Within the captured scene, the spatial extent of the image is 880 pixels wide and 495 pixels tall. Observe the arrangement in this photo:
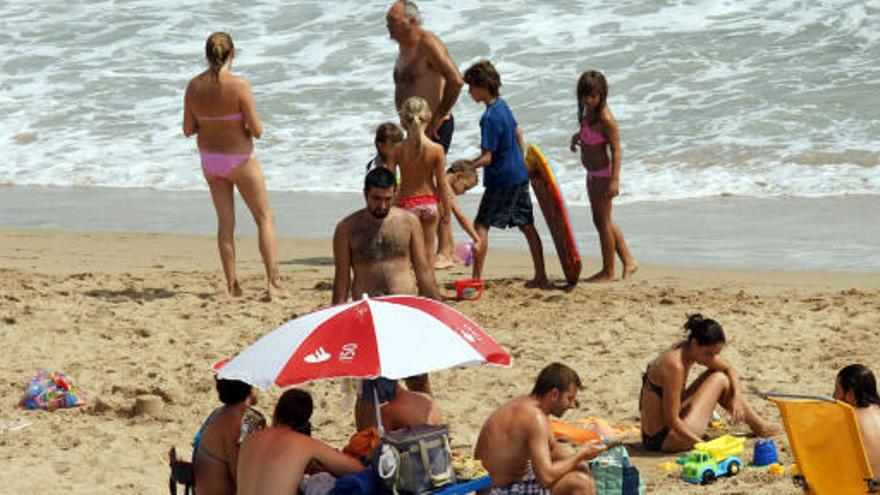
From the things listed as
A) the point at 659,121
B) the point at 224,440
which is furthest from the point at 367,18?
the point at 224,440

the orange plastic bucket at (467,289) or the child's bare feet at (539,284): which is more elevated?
the orange plastic bucket at (467,289)

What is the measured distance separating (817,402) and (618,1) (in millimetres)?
15440

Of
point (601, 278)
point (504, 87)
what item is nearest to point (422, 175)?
point (601, 278)

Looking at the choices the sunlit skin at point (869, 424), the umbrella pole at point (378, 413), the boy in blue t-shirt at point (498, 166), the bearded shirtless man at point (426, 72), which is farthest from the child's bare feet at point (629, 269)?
the umbrella pole at point (378, 413)

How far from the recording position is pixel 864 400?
5996 millimetres

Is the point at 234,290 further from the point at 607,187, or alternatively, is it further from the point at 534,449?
the point at 534,449

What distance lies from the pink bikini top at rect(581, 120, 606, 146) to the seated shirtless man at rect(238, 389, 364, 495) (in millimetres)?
5036

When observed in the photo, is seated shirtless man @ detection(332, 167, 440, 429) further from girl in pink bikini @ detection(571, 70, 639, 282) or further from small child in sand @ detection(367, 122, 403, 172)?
girl in pink bikini @ detection(571, 70, 639, 282)

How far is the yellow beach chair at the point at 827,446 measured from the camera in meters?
5.50

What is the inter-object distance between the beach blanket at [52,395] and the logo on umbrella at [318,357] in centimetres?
284

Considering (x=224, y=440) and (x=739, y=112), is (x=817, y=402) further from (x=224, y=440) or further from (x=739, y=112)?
(x=739, y=112)

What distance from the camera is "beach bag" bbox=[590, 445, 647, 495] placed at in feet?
20.8

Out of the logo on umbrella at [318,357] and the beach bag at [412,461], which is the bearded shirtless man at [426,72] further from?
the beach bag at [412,461]

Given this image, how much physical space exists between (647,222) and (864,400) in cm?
684
